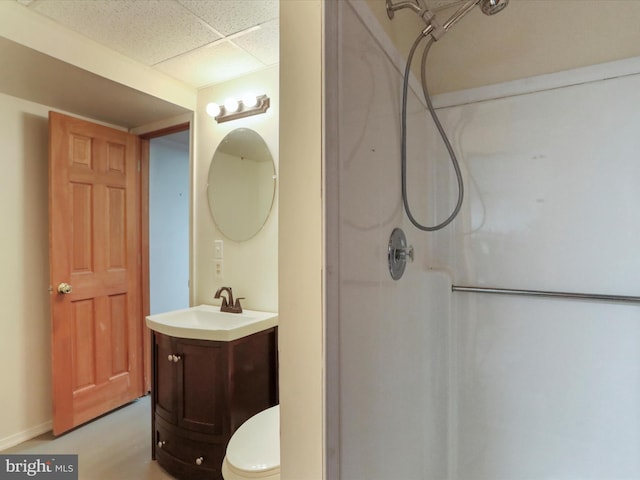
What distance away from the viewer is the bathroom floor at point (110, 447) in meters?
1.84

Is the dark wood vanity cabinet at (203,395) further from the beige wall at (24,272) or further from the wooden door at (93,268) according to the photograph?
the beige wall at (24,272)

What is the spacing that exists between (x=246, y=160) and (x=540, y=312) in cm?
177

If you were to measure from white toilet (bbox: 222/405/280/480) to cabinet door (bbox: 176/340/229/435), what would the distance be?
0.30m

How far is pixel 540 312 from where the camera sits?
1.40 m

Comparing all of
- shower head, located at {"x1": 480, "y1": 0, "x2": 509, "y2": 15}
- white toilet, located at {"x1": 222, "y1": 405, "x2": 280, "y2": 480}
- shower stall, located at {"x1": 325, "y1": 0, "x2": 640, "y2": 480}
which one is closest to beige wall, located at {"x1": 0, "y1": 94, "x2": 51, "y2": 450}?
white toilet, located at {"x1": 222, "y1": 405, "x2": 280, "y2": 480}

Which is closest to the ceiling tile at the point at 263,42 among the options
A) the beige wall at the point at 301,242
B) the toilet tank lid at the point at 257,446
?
the beige wall at the point at 301,242

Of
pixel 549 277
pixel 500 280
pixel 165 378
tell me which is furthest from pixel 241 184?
pixel 549 277

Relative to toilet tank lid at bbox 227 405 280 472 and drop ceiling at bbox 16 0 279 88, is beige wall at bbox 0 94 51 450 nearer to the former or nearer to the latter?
drop ceiling at bbox 16 0 279 88

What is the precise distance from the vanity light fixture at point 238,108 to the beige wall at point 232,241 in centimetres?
3

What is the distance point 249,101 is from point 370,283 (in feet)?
5.37

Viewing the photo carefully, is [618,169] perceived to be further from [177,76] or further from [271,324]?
[177,76]

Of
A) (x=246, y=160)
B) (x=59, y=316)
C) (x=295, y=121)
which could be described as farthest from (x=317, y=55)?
(x=59, y=316)

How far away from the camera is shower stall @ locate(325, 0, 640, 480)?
0.94 meters

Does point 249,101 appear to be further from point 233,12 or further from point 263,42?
→ point 233,12
